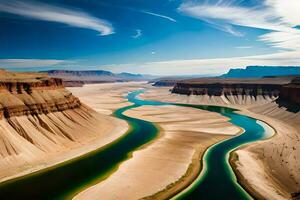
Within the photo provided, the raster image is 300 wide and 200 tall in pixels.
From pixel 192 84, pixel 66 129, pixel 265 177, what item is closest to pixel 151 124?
pixel 66 129

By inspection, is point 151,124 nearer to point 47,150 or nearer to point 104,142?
point 104,142

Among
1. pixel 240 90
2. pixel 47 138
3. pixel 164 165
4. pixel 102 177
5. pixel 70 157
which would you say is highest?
pixel 240 90

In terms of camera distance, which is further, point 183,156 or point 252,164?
point 183,156

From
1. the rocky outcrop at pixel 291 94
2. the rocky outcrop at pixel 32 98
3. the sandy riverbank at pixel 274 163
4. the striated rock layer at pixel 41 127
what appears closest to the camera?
the sandy riverbank at pixel 274 163

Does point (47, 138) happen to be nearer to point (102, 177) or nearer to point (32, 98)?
point (32, 98)

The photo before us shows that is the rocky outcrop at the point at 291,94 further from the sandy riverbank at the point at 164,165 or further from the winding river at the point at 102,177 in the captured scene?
the winding river at the point at 102,177

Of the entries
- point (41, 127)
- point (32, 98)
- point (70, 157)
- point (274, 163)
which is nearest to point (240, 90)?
point (274, 163)

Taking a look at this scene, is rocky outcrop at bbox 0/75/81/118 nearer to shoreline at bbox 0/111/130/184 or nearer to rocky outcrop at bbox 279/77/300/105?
shoreline at bbox 0/111/130/184

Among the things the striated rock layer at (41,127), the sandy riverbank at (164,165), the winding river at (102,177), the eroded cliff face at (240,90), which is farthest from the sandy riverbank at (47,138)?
the eroded cliff face at (240,90)
